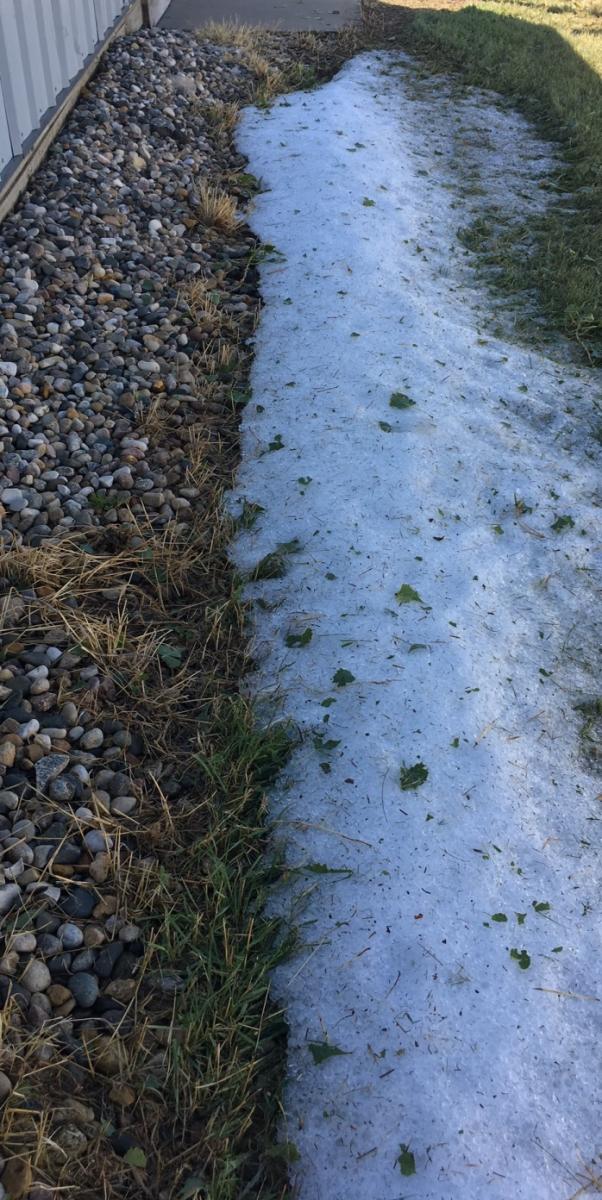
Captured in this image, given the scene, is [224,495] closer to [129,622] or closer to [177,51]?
[129,622]

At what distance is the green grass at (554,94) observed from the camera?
4.70 metres

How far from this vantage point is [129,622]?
9.65 ft

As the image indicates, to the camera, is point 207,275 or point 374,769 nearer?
point 374,769

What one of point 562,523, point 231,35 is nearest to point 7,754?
point 562,523

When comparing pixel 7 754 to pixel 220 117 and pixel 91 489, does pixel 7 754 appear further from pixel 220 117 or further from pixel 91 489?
pixel 220 117

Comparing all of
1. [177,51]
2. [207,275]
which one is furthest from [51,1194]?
[177,51]

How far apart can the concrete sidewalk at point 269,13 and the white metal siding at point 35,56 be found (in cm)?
239

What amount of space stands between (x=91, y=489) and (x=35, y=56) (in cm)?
248

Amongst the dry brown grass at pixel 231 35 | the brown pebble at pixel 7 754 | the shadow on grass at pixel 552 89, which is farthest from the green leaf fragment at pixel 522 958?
the dry brown grass at pixel 231 35

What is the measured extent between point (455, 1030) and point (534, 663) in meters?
1.23

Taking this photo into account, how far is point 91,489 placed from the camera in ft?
10.8

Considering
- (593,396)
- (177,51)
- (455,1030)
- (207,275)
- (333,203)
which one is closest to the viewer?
(455,1030)

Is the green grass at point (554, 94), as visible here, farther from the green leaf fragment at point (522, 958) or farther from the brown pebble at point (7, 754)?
the brown pebble at point (7, 754)

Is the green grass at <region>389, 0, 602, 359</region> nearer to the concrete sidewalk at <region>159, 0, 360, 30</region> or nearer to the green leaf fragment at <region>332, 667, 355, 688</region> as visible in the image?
the concrete sidewalk at <region>159, 0, 360, 30</region>
